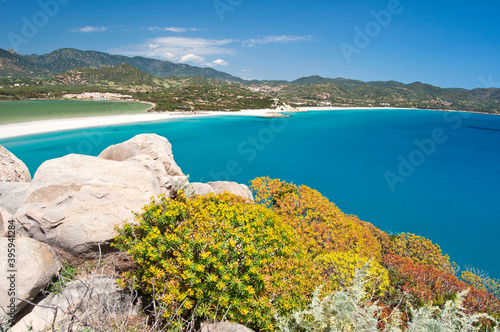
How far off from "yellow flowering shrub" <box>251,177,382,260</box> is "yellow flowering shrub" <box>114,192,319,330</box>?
295 cm

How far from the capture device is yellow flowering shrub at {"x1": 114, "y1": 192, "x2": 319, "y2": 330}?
A: 5.17m

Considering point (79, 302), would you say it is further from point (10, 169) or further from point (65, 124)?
point (65, 124)

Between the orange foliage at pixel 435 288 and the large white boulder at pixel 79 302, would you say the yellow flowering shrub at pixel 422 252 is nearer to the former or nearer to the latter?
the orange foliage at pixel 435 288

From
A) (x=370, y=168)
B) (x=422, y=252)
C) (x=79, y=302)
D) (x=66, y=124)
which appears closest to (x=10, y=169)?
(x=79, y=302)

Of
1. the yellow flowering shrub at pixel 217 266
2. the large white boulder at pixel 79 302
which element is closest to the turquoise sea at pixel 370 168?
the yellow flowering shrub at pixel 217 266

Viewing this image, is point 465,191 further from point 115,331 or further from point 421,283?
point 115,331

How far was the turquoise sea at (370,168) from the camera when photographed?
77.3 feet

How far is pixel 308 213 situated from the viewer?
10555 mm

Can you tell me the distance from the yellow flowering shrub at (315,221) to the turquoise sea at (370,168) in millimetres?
14837

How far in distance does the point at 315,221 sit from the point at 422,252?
6121 millimetres

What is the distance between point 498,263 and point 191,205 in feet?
79.6

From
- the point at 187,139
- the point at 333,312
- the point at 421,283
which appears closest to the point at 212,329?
the point at 333,312

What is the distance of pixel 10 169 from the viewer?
11.8 m

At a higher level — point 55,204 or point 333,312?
point 55,204
